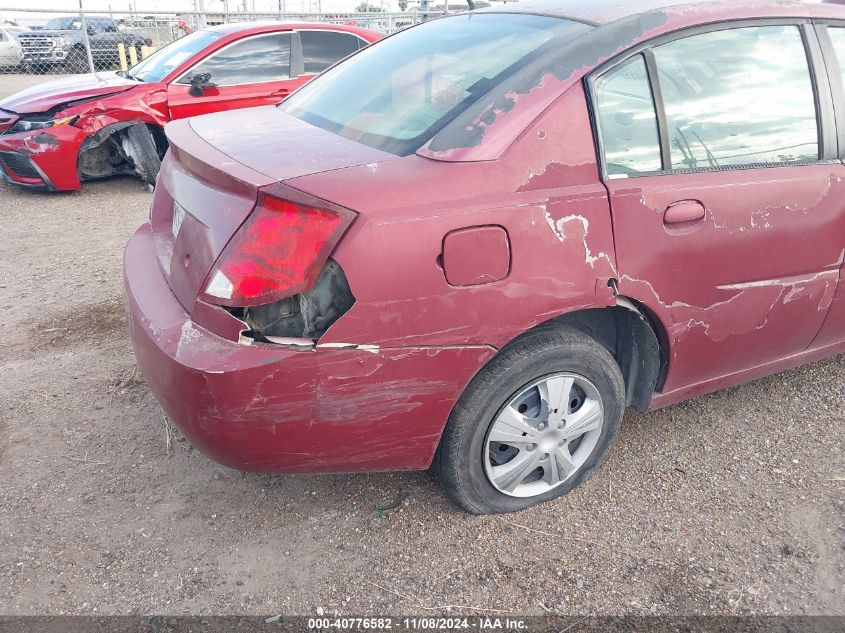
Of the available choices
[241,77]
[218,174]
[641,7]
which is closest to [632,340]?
[641,7]

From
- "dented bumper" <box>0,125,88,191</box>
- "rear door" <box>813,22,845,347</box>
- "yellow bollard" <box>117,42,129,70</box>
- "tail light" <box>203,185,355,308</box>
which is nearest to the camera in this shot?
"tail light" <box>203,185,355,308</box>

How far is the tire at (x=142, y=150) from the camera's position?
668 cm

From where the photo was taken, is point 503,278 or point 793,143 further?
point 793,143

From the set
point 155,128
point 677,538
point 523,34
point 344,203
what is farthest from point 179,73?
point 677,538

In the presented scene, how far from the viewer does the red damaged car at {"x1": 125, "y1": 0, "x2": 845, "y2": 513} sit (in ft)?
6.37

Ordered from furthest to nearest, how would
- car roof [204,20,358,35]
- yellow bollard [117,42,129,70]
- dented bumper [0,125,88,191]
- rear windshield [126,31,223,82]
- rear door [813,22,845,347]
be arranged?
1. yellow bollard [117,42,129,70]
2. car roof [204,20,358,35]
3. rear windshield [126,31,223,82]
4. dented bumper [0,125,88,191]
5. rear door [813,22,845,347]

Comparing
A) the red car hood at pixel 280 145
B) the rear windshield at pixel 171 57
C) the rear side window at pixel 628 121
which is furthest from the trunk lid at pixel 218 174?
the rear windshield at pixel 171 57

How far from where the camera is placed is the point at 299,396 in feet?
6.42

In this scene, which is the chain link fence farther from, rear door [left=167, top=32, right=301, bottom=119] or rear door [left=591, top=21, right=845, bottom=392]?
rear door [left=591, top=21, right=845, bottom=392]

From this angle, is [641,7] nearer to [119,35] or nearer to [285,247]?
[285,247]

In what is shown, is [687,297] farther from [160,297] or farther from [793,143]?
[160,297]

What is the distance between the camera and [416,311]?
198 cm

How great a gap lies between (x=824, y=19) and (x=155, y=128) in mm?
5931


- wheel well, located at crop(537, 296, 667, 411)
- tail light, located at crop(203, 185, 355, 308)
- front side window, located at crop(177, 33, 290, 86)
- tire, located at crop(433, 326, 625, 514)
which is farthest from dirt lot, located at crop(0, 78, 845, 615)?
front side window, located at crop(177, 33, 290, 86)
